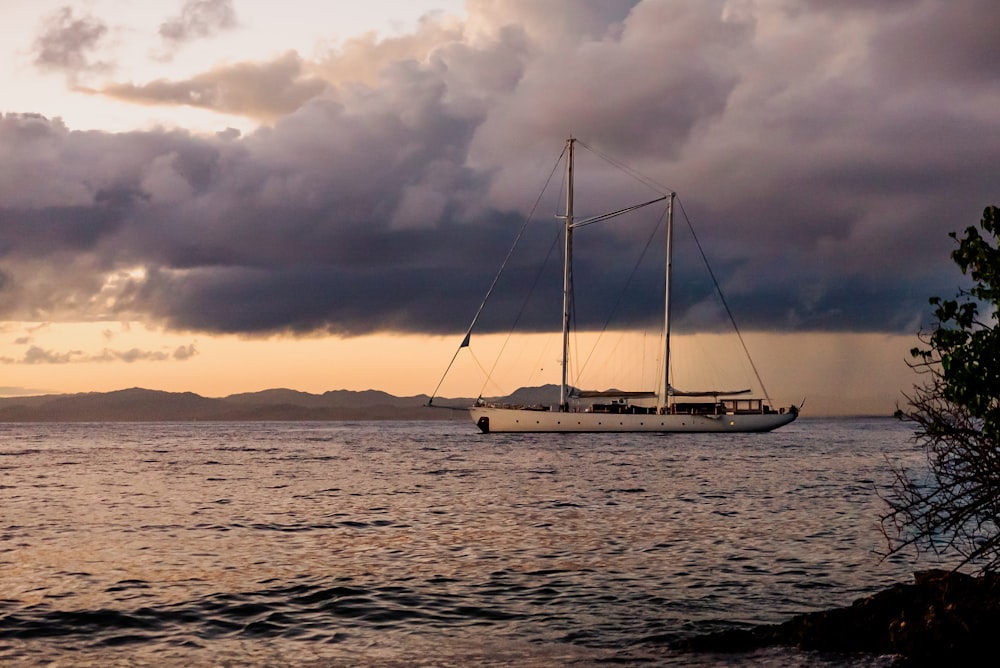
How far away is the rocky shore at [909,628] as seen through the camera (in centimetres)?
1041

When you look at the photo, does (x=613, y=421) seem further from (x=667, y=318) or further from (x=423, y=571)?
(x=423, y=571)

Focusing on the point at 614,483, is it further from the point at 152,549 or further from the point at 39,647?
the point at 39,647

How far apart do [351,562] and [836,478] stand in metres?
33.6

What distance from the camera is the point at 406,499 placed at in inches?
1460

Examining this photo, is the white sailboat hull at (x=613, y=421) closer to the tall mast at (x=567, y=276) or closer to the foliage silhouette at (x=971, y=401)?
the tall mast at (x=567, y=276)

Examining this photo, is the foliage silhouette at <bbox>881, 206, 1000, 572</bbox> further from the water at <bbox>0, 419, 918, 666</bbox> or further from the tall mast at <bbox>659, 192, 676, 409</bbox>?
the tall mast at <bbox>659, 192, 676, 409</bbox>

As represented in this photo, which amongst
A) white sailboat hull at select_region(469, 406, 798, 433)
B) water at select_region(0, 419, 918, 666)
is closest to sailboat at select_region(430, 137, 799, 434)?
white sailboat hull at select_region(469, 406, 798, 433)

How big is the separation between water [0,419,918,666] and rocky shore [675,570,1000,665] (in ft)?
1.23

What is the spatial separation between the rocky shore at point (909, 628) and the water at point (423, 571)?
38 cm

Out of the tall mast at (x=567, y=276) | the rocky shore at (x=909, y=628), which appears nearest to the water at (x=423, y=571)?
the rocky shore at (x=909, y=628)

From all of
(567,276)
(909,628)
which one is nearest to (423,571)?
(909,628)

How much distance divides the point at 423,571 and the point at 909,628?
11.1 metres

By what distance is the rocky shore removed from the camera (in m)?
10.4

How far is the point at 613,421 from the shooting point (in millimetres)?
108875
